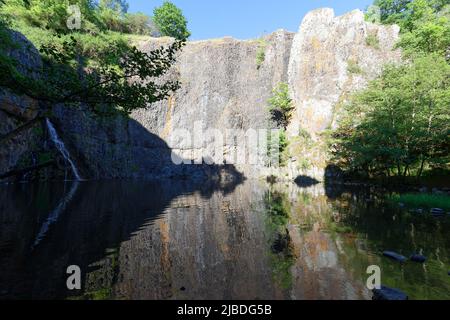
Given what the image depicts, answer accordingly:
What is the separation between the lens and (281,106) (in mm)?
55438

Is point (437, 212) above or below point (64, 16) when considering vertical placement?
below

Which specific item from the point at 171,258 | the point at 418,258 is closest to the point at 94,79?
the point at 171,258

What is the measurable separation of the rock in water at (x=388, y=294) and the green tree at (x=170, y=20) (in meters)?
75.6

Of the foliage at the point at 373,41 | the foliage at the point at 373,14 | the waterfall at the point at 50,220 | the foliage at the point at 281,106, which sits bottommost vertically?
the waterfall at the point at 50,220

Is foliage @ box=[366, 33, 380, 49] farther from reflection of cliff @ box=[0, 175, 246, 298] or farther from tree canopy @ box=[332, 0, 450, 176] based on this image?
reflection of cliff @ box=[0, 175, 246, 298]

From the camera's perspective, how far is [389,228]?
12539 millimetres

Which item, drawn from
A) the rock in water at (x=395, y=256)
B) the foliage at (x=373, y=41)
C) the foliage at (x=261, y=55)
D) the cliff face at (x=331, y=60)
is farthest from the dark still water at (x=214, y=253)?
the foliage at (x=261, y=55)

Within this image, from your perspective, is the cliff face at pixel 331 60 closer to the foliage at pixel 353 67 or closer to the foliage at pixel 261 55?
the foliage at pixel 353 67

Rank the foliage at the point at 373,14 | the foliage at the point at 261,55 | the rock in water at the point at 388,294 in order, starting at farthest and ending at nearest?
the foliage at the point at 261,55 → the foliage at the point at 373,14 → the rock in water at the point at 388,294

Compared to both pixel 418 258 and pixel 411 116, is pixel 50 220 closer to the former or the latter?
pixel 418 258

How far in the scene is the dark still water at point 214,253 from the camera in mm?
6586

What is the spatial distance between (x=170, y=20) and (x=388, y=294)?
8104 centimetres

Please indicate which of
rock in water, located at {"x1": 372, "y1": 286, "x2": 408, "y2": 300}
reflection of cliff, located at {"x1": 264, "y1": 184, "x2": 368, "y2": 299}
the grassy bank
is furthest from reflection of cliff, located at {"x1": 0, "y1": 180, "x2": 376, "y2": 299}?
the grassy bank

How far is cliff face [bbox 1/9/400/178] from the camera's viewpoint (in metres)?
45.4
